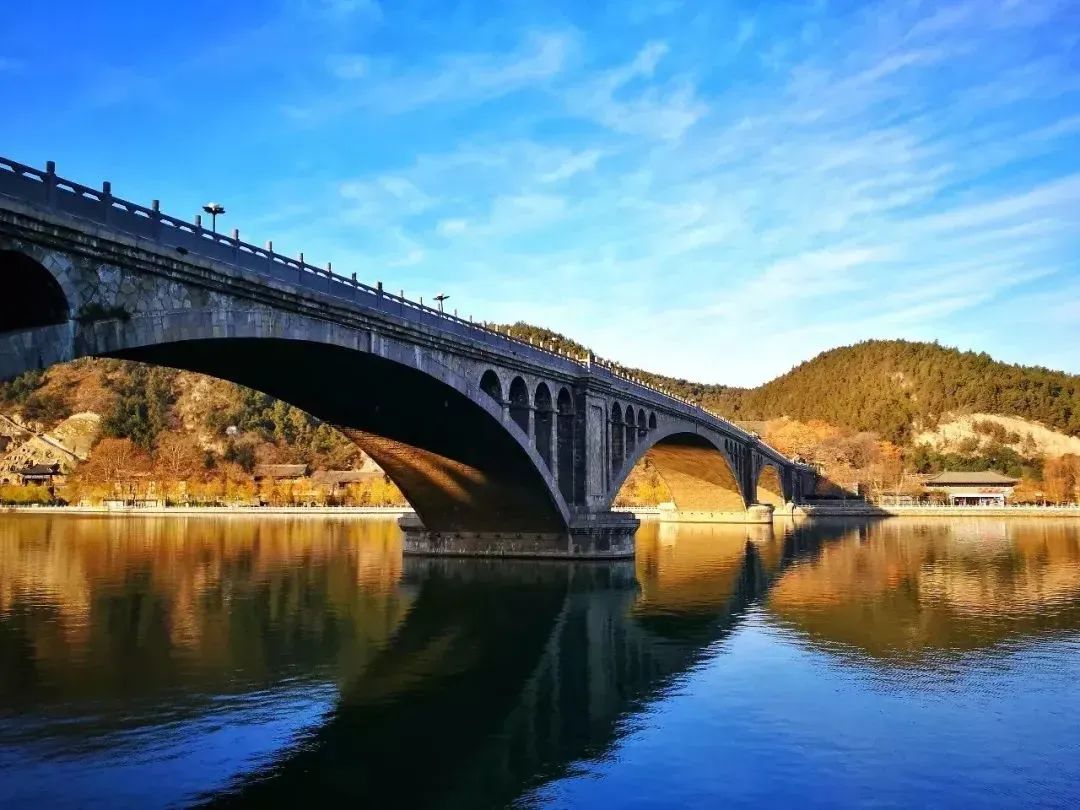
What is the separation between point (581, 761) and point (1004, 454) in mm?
150399

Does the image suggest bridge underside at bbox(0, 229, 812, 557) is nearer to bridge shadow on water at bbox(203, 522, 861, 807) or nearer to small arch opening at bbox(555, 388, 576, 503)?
small arch opening at bbox(555, 388, 576, 503)

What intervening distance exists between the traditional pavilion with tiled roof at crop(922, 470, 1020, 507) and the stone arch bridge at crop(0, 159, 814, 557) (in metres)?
72.6

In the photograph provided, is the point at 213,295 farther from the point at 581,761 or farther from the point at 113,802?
the point at 581,761

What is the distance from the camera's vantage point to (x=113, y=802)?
14.4m

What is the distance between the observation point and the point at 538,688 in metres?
23.4

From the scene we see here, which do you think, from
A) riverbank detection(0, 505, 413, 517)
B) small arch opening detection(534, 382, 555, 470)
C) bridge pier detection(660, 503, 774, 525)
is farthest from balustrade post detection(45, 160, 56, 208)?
riverbank detection(0, 505, 413, 517)

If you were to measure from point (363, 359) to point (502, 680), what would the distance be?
14.9 m

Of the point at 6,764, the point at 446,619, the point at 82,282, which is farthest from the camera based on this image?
the point at 446,619

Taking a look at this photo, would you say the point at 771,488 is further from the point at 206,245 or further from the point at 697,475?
the point at 206,245

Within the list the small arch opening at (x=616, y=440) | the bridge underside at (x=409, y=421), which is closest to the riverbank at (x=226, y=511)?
the small arch opening at (x=616, y=440)

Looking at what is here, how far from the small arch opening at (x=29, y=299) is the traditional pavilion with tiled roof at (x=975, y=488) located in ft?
430

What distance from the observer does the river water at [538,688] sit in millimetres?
15773

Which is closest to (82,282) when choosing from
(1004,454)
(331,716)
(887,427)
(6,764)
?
(6,764)

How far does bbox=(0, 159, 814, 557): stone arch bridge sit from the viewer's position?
1931cm
